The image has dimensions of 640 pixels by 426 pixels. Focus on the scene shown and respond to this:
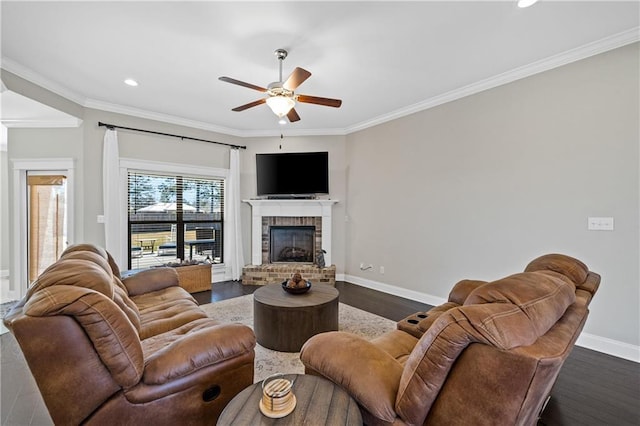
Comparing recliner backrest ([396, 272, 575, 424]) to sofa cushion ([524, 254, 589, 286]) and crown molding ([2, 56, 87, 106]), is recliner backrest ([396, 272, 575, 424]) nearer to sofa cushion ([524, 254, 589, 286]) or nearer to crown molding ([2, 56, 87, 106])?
sofa cushion ([524, 254, 589, 286])

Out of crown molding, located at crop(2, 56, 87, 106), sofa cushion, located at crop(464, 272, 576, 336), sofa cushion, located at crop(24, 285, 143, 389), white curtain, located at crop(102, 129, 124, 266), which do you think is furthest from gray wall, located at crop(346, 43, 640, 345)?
crown molding, located at crop(2, 56, 87, 106)

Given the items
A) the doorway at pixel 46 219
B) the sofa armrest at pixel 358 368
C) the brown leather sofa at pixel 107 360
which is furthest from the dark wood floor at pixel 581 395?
the doorway at pixel 46 219

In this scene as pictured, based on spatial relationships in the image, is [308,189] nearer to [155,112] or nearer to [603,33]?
[155,112]

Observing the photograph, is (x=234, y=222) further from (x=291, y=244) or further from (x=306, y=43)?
(x=306, y=43)

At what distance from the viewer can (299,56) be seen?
2920 millimetres

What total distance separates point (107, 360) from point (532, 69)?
4.38 m

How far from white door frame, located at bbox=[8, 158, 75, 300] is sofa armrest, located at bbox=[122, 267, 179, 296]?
78.4 inches

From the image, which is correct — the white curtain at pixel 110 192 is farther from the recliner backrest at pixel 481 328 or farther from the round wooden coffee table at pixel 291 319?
the recliner backrest at pixel 481 328

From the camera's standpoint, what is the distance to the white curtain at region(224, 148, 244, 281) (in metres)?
5.39

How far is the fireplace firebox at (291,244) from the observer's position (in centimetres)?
557

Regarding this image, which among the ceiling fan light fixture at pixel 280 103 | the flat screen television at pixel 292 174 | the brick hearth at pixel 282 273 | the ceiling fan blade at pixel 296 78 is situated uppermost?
the ceiling fan blade at pixel 296 78

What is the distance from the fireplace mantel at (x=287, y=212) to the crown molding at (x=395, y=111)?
134 cm

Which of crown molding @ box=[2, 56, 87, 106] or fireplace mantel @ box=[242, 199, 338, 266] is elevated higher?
crown molding @ box=[2, 56, 87, 106]

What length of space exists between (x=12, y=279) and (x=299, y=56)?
5.21m
